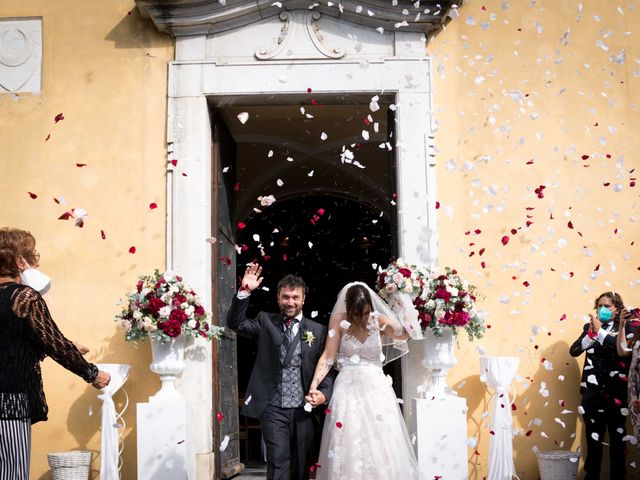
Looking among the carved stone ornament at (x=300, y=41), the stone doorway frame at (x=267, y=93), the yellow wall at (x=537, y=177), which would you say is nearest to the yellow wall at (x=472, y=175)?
the yellow wall at (x=537, y=177)

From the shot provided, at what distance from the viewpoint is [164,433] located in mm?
6738

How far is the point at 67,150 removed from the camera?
24.8 ft

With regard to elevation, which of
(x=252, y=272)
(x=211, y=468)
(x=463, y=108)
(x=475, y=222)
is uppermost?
(x=463, y=108)

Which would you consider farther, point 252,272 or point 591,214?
point 591,214

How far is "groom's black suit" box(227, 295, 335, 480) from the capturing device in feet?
18.5

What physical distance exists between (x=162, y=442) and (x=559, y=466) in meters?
3.05

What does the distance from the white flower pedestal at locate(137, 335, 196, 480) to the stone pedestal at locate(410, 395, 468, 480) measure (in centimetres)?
177

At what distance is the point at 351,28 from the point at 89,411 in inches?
153

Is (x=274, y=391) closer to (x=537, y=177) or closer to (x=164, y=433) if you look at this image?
(x=164, y=433)

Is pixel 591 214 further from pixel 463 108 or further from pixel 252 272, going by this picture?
pixel 252 272

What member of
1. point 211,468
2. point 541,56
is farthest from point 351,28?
point 211,468

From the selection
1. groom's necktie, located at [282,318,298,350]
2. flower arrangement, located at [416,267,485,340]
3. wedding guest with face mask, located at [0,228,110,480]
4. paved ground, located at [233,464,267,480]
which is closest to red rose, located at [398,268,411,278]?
flower arrangement, located at [416,267,485,340]

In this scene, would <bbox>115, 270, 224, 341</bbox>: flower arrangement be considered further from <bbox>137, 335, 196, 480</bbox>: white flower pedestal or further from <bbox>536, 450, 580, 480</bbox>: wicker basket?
<bbox>536, 450, 580, 480</bbox>: wicker basket

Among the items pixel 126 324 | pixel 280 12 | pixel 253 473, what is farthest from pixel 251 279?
pixel 253 473
